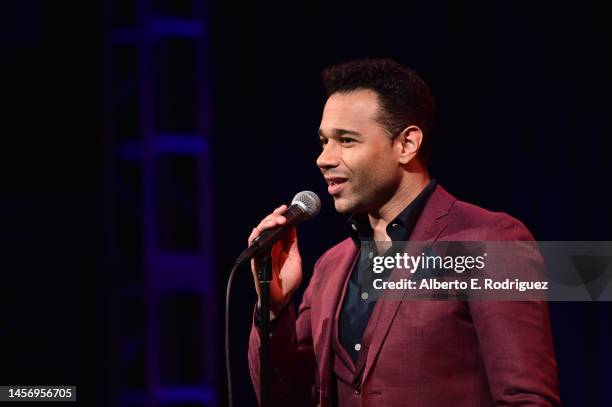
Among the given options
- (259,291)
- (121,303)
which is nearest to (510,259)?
(259,291)

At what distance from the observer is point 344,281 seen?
2527 mm

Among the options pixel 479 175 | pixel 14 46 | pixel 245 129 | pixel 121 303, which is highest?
pixel 14 46

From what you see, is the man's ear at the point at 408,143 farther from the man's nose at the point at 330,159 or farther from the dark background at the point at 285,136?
the dark background at the point at 285,136

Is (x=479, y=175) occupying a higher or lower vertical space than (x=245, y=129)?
lower

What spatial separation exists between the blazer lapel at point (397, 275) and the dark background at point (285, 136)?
1.07 meters

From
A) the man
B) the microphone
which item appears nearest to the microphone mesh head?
the microphone

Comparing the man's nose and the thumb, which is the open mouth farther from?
the thumb

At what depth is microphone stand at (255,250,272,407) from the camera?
1.96m

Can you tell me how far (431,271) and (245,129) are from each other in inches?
70.7

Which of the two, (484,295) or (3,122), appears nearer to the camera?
(484,295)

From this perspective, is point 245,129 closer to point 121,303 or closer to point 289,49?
point 289,49

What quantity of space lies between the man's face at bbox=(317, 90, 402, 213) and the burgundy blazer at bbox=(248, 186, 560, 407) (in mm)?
152

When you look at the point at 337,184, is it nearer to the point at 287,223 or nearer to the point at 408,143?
the point at 408,143

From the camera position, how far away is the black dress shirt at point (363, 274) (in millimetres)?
2379
